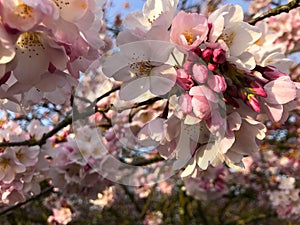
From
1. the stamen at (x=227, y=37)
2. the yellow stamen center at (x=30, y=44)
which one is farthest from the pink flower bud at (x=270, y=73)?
the yellow stamen center at (x=30, y=44)

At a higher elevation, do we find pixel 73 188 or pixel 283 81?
pixel 283 81

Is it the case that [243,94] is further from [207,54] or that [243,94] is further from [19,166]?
[19,166]

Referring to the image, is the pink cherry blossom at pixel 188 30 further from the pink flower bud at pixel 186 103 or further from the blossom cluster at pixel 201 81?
the pink flower bud at pixel 186 103

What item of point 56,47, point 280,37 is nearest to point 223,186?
point 280,37

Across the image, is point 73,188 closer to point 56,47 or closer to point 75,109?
point 75,109

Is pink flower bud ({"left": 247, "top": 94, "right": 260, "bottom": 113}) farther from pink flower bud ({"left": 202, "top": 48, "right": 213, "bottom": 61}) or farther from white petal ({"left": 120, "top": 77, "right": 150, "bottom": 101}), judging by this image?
white petal ({"left": 120, "top": 77, "right": 150, "bottom": 101})

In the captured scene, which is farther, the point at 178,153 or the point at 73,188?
the point at 73,188
